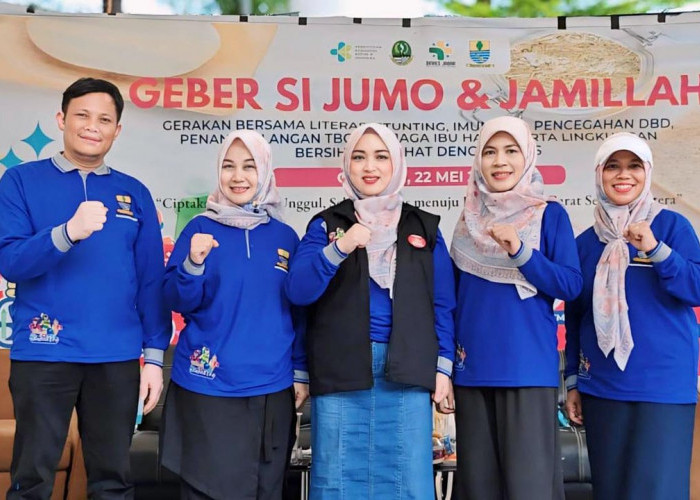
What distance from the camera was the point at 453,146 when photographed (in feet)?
12.4

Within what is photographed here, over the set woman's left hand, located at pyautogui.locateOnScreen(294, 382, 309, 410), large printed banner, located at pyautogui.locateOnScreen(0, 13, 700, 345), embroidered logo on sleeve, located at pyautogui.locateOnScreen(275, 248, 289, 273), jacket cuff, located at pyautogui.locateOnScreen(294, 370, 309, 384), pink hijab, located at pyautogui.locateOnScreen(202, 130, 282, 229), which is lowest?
woman's left hand, located at pyautogui.locateOnScreen(294, 382, 309, 410)

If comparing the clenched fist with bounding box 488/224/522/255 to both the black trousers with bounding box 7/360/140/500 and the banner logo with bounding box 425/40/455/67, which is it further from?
the banner logo with bounding box 425/40/455/67

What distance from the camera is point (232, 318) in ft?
6.90

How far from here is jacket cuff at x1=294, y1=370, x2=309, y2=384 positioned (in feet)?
7.22

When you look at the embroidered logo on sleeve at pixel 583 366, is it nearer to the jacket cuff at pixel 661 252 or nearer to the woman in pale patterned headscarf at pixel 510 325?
the woman in pale patterned headscarf at pixel 510 325

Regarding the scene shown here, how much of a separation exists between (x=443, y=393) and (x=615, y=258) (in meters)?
0.61

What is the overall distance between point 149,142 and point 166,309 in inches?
67.6

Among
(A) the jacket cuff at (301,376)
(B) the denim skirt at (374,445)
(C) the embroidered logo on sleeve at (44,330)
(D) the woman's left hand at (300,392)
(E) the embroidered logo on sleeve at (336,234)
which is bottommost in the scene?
(B) the denim skirt at (374,445)

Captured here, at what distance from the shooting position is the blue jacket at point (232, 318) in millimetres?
2080

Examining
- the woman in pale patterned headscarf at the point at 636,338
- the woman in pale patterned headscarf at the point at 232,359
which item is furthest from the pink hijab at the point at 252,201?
the woman in pale patterned headscarf at the point at 636,338

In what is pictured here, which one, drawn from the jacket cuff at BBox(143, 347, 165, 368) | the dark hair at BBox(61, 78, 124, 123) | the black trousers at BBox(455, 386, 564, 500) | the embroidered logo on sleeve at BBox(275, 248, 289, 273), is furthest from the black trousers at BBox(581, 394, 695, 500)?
the dark hair at BBox(61, 78, 124, 123)

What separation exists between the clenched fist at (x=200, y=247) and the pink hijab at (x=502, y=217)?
723mm

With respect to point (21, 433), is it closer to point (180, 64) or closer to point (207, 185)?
point (207, 185)

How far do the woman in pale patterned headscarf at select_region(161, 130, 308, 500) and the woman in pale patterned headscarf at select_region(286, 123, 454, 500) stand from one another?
92 millimetres
